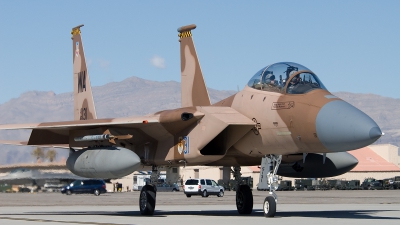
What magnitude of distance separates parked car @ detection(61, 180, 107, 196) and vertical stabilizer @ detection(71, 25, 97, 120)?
26.9m

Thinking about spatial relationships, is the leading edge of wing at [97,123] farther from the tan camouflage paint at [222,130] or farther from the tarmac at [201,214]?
the tarmac at [201,214]

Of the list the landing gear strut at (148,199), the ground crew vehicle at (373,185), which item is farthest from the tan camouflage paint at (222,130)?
the ground crew vehicle at (373,185)

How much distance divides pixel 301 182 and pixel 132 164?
152 ft

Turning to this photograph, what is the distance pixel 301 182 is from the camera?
6162 cm

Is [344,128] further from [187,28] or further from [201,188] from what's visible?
[201,188]

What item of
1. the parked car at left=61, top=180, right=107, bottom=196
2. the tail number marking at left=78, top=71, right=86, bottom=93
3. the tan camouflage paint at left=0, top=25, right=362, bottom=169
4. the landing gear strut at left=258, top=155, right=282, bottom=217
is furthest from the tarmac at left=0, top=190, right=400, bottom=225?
the parked car at left=61, top=180, right=107, bottom=196

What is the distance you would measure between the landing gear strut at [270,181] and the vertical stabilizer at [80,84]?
8556 mm

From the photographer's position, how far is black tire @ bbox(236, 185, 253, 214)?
1878 cm

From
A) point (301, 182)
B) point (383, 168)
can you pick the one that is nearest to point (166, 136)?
point (301, 182)

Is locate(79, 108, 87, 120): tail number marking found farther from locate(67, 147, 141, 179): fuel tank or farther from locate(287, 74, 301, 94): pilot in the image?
locate(287, 74, 301, 94): pilot

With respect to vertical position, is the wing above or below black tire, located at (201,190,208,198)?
above

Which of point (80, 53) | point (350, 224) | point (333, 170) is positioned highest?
point (80, 53)

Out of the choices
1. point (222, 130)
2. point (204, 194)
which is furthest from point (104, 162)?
point (204, 194)

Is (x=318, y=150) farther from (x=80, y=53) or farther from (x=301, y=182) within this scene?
(x=301, y=182)
